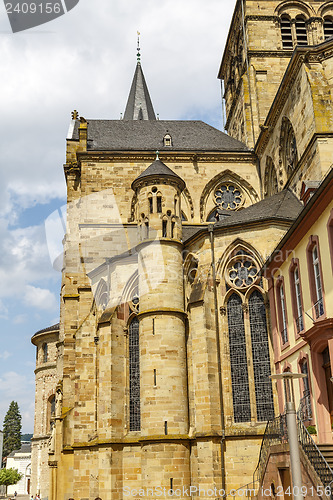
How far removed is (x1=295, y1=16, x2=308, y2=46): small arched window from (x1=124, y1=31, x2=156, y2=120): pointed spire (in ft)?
41.4

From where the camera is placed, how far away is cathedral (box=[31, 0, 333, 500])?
19.5m

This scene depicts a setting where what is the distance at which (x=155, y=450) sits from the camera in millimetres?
19344

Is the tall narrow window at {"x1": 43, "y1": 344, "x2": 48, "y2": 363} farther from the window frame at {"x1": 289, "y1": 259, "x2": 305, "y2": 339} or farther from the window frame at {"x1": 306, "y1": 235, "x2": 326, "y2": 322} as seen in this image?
the window frame at {"x1": 306, "y1": 235, "x2": 326, "y2": 322}

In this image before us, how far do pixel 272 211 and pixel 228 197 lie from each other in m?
9.29

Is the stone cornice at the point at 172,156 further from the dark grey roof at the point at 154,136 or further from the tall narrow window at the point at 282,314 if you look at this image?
the tall narrow window at the point at 282,314

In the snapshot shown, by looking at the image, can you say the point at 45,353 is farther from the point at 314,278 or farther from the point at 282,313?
the point at 314,278

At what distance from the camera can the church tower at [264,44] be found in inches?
1324

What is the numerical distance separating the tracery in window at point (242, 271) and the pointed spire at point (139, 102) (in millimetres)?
24228

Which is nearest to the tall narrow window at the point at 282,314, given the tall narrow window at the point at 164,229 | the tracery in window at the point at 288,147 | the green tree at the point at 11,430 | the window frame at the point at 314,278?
the window frame at the point at 314,278

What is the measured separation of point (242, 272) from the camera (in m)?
21.2

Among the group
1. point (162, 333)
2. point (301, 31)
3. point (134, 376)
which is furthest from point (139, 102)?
point (162, 333)

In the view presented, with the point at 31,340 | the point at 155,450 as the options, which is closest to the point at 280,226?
the point at 155,450

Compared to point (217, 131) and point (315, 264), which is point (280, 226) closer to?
point (315, 264)

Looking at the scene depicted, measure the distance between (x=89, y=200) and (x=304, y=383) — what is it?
1625 centimetres
